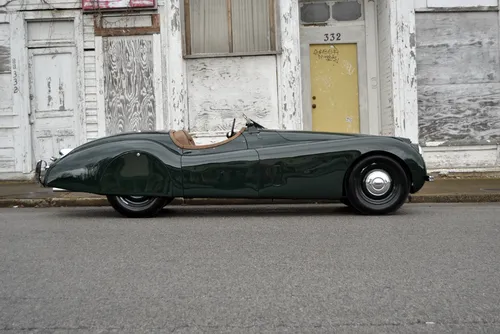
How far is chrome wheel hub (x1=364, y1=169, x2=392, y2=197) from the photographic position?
24.5 ft

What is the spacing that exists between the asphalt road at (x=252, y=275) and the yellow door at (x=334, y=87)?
636 cm

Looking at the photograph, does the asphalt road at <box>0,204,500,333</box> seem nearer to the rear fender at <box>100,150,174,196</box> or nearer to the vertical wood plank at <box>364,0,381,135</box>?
the rear fender at <box>100,150,174,196</box>

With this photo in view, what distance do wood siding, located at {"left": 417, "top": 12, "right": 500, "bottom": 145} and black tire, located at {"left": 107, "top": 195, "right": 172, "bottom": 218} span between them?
6.89 metres

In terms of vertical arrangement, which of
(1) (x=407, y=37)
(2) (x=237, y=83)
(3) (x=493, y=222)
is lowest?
(3) (x=493, y=222)

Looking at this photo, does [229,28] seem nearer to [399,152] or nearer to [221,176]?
[221,176]

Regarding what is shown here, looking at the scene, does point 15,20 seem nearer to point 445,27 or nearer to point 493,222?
point 445,27

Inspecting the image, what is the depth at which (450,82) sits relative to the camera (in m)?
12.6

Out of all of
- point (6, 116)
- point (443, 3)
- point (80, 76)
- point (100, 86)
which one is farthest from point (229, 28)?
point (6, 116)

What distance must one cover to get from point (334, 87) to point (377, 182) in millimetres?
6320

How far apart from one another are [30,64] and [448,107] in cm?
843

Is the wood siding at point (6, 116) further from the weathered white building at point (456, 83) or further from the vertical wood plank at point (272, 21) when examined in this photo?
the weathered white building at point (456, 83)

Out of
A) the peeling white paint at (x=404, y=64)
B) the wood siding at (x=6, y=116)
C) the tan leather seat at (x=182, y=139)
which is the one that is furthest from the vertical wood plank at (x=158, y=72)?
the tan leather seat at (x=182, y=139)

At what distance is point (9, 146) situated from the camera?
41.2 feet

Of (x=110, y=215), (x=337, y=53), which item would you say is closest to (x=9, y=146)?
(x=110, y=215)
